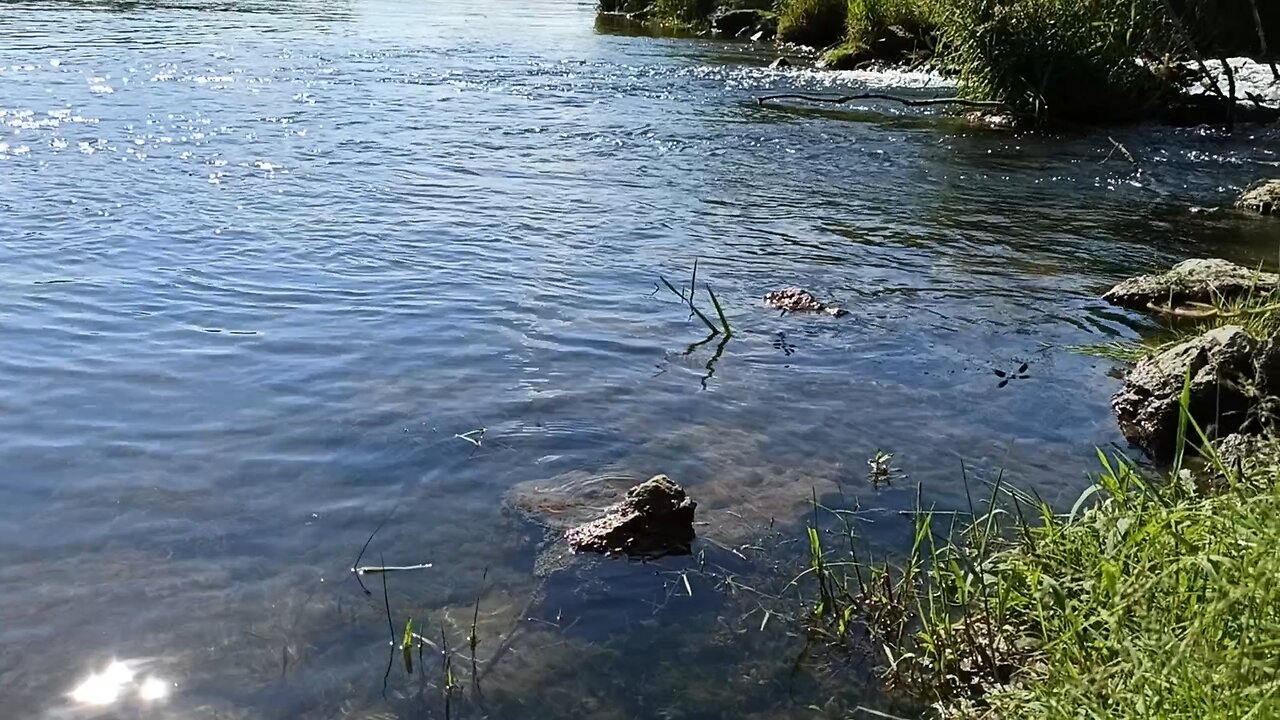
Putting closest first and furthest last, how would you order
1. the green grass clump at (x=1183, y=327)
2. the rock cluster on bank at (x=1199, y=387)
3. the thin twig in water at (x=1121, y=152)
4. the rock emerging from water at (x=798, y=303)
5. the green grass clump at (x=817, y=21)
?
1. the rock cluster on bank at (x=1199, y=387)
2. the green grass clump at (x=1183, y=327)
3. the rock emerging from water at (x=798, y=303)
4. the thin twig in water at (x=1121, y=152)
5. the green grass clump at (x=817, y=21)

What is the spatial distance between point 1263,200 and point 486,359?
857 cm

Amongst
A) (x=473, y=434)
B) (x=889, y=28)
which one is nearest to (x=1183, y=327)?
(x=473, y=434)

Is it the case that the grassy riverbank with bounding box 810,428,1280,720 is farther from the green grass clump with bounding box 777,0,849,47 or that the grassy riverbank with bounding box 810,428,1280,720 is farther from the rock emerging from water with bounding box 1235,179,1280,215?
the green grass clump with bounding box 777,0,849,47

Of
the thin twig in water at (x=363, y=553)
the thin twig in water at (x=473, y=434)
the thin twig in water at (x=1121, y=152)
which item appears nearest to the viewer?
the thin twig in water at (x=363, y=553)

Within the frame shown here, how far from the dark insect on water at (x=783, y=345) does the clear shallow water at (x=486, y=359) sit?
6 centimetres

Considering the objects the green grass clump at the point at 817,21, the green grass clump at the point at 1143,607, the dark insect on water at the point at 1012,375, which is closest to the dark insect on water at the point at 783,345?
the dark insect on water at the point at 1012,375

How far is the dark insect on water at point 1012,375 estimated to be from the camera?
24.2 ft

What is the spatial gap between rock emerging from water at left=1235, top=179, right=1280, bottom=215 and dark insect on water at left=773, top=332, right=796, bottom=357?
6.62 meters

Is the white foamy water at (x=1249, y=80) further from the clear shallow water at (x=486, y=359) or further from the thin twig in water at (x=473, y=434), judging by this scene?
the thin twig in water at (x=473, y=434)

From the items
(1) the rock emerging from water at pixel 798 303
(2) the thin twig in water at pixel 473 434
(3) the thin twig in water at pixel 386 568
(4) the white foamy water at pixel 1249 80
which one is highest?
(4) the white foamy water at pixel 1249 80

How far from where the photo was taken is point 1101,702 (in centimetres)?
355

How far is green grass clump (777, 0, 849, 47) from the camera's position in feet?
88.2

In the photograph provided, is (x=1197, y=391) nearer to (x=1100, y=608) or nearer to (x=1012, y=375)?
(x=1012, y=375)

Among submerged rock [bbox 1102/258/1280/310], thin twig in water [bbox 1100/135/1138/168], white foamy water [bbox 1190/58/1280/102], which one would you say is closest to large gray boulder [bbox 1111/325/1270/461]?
submerged rock [bbox 1102/258/1280/310]
